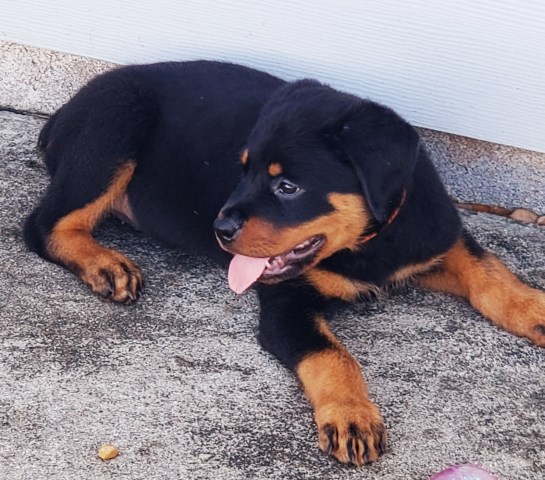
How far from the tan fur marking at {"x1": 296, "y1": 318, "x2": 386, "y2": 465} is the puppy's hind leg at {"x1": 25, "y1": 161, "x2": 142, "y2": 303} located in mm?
859

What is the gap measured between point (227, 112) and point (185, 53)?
880 millimetres

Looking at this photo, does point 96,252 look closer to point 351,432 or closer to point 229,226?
point 229,226

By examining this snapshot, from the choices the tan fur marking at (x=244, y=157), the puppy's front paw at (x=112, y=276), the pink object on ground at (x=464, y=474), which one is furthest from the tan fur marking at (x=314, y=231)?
the pink object on ground at (x=464, y=474)

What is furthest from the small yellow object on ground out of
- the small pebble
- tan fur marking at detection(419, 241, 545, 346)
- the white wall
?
the small pebble

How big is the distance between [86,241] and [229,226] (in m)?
→ 0.94

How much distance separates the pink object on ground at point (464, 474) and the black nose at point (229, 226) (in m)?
0.95

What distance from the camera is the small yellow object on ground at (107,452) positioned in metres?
2.80

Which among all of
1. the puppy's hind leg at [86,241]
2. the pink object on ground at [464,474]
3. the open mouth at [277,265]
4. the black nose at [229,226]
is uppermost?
the black nose at [229,226]

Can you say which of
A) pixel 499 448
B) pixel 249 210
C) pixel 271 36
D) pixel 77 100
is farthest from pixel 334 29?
pixel 499 448

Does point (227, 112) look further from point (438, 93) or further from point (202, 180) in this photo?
point (438, 93)

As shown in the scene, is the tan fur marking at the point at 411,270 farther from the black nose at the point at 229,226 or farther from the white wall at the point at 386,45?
the white wall at the point at 386,45

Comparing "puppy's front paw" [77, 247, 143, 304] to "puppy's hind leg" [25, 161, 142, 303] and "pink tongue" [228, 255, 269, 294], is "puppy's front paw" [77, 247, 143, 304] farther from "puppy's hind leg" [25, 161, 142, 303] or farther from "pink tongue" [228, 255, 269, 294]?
"pink tongue" [228, 255, 269, 294]

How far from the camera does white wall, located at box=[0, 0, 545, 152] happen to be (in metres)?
4.04

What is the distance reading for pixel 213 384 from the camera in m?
3.13
